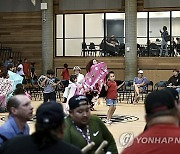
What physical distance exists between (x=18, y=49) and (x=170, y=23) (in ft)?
29.5

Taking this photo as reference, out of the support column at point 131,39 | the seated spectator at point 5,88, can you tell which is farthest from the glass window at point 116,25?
the seated spectator at point 5,88

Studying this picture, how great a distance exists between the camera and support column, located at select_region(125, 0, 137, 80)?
1059 inches

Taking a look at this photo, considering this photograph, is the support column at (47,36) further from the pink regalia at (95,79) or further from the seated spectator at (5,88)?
the pink regalia at (95,79)

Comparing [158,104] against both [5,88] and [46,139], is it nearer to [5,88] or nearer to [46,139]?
[46,139]

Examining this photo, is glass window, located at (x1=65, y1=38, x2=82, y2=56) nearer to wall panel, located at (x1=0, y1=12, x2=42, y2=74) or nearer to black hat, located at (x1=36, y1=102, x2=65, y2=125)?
wall panel, located at (x1=0, y1=12, x2=42, y2=74)

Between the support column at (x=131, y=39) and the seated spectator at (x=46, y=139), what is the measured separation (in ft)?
78.5

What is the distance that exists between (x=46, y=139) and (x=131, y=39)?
24145mm

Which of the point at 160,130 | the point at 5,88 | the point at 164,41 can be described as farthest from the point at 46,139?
the point at 164,41

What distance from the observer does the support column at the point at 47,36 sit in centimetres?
2819

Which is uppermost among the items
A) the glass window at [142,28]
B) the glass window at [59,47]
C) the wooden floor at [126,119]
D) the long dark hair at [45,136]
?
the glass window at [142,28]

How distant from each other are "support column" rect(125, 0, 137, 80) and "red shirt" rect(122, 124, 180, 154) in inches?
943

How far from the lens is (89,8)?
94.8 ft

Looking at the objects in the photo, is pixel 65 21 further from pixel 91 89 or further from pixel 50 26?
pixel 91 89

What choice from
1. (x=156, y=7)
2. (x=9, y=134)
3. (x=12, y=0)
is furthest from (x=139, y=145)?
(x=12, y=0)
